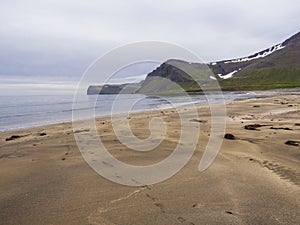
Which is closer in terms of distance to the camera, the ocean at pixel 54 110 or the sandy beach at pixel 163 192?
the sandy beach at pixel 163 192

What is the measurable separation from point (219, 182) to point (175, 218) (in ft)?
5.50


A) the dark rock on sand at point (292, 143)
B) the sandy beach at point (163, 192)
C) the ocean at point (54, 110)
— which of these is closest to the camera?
the sandy beach at point (163, 192)

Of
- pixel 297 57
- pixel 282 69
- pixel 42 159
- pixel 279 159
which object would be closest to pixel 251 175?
pixel 279 159

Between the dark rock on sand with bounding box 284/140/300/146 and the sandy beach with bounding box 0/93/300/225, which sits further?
the dark rock on sand with bounding box 284/140/300/146

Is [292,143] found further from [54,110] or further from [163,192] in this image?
[54,110]

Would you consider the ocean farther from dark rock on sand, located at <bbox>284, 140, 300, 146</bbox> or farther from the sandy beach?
dark rock on sand, located at <bbox>284, 140, 300, 146</bbox>

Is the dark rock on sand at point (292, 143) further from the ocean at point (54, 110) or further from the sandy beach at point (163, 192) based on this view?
the ocean at point (54, 110)

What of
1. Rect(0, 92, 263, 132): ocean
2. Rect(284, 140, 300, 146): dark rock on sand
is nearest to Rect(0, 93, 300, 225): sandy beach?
Rect(284, 140, 300, 146): dark rock on sand

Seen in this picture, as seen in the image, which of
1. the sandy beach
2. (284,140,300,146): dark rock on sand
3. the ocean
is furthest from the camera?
the ocean

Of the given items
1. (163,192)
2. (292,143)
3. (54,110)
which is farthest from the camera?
(54,110)

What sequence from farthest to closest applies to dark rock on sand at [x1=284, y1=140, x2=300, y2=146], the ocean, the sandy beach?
the ocean → dark rock on sand at [x1=284, y1=140, x2=300, y2=146] → the sandy beach

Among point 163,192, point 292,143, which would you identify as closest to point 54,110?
point 292,143

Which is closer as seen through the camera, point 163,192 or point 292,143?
point 163,192

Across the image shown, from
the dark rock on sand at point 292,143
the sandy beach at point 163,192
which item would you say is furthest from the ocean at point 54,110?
the dark rock on sand at point 292,143
